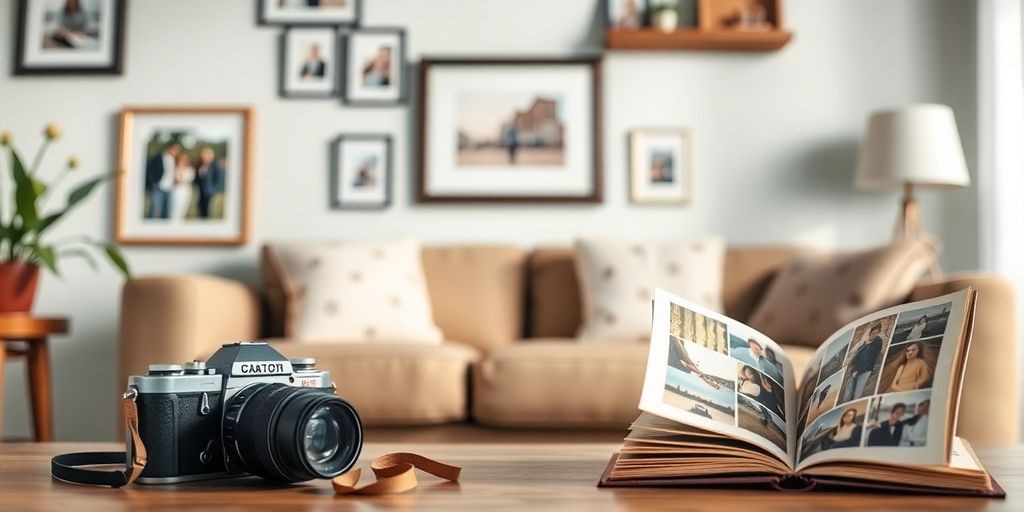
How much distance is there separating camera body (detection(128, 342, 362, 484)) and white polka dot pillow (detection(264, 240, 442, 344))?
1.76 meters

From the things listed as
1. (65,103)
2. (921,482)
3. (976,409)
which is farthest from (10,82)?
(921,482)

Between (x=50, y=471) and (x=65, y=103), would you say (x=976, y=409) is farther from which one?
(x=65, y=103)

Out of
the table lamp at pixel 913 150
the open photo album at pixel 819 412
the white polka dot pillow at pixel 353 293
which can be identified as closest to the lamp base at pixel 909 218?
the table lamp at pixel 913 150

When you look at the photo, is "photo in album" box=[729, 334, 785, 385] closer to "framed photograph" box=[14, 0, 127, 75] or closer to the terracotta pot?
the terracotta pot

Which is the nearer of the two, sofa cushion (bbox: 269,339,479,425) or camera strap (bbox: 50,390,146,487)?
camera strap (bbox: 50,390,146,487)

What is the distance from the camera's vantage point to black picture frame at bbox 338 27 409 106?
3.09 metres

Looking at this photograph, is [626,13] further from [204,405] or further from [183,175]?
[204,405]

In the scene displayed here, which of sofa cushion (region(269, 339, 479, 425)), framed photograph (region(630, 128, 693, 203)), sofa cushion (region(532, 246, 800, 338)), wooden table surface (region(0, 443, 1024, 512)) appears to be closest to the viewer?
wooden table surface (region(0, 443, 1024, 512))

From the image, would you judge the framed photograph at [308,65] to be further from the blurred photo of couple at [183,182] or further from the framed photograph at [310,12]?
the blurred photo of couple at [183,182]

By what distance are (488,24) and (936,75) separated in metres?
1.46

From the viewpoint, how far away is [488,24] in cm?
310

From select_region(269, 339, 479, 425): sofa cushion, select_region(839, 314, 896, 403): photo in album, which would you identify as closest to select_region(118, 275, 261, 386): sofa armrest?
select_region(269, 339, 479, 425): sofa cushion

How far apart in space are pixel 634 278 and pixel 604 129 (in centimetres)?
62

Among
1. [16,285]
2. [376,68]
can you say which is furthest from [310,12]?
[16,285]
